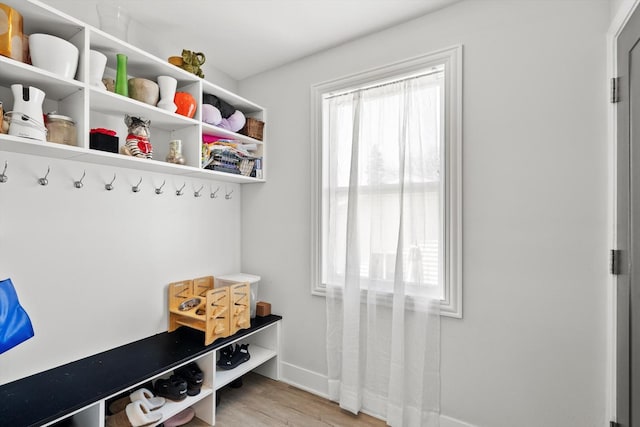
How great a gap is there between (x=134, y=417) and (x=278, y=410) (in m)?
0.87

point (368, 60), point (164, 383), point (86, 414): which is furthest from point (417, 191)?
point (86, 414)

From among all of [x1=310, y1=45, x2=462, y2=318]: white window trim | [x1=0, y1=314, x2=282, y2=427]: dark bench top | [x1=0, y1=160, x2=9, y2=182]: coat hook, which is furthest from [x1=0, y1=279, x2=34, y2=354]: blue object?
[x1=310, y1=45, x2=462, y2=318]: white window trim

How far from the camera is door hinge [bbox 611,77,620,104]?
1383 mm

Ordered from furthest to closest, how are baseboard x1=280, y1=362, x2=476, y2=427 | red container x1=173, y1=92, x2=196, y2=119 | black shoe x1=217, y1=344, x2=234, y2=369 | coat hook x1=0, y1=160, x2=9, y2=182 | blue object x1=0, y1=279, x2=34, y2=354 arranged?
baseboard x1=280, y1=362, x2=476, y2=427 → black shoe x1=217, y1=344, x2=234, y2=369 → red container x1=173, y1=92, x2=196, y2=119 → coat hook x1=0, y1=160, x2=9, y2=182 → blue object x1=0, y1=279, x2=34, y2=354

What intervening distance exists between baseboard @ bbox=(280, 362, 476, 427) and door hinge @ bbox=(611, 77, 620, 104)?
2.28 m

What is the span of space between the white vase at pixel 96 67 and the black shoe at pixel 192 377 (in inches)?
65.3

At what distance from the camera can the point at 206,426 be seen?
1913 millimetres

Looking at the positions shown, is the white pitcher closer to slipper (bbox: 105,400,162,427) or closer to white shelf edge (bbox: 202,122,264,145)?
white shelf edge (bbox: 202,122,264,145)

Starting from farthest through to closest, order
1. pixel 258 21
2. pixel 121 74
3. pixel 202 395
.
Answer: pixel 258 21
pixel 202 395
pixel 121 74

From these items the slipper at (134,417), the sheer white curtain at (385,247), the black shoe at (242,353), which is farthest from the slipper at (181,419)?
the sheer white curtain at (385,247)

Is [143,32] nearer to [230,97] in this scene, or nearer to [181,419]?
[230,97]

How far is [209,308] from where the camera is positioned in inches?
76.8

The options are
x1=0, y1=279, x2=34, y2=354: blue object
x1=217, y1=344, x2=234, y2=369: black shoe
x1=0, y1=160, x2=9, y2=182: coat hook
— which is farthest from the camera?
x1=217, y1=344, x2=234, y2=369: black shoe

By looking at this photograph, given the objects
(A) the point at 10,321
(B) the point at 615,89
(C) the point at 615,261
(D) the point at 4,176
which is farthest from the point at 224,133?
(C) the point at 615,261
